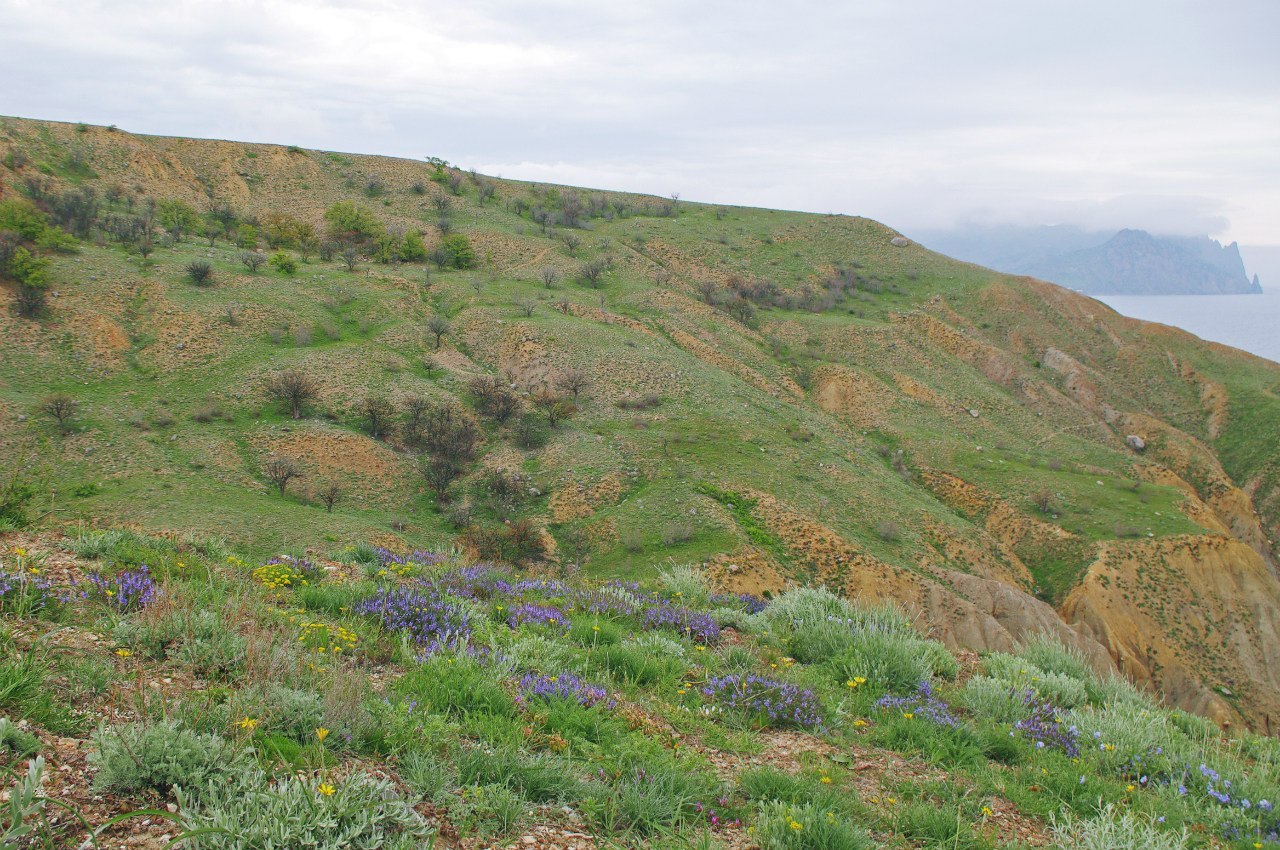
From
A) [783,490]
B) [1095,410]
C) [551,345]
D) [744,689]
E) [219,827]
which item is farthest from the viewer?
[1095,410]

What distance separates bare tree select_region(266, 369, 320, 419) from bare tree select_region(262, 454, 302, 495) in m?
2.87

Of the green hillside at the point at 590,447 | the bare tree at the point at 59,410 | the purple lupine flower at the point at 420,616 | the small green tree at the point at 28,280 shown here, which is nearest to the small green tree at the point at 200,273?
the green hillside at the point at 590,447

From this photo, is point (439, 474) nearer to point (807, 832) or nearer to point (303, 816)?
point (303, 816)

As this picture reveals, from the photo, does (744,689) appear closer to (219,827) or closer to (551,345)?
(219,827)

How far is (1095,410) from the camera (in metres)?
46.0

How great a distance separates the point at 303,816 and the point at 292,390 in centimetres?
2395

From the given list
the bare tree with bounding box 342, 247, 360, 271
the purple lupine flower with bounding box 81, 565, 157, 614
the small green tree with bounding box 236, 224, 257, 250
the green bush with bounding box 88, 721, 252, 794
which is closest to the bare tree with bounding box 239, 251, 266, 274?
the bare tree with bounding box 342, 247, 360, 271

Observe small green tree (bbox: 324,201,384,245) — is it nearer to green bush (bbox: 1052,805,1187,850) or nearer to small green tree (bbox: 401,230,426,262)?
small green tree (bbox: 401,230,426,262)

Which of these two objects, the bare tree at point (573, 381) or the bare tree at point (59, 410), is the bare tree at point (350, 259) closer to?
the bare tree at point (573, 381)

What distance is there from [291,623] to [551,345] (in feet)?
90.2

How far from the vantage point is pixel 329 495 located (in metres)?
20.0

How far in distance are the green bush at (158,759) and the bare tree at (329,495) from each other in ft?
59.0

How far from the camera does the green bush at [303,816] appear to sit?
2.50m

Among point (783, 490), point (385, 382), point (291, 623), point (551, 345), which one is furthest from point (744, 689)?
point (551, 345)
